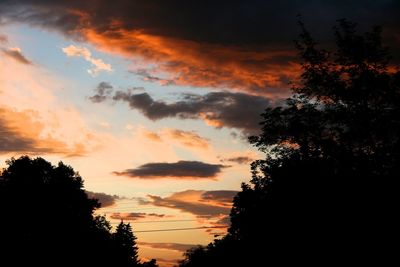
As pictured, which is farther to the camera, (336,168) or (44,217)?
(44,217)

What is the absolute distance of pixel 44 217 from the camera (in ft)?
206

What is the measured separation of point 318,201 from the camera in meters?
A: 27.4

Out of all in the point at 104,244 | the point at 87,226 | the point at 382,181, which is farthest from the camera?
the point at 104,244

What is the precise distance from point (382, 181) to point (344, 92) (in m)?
5.65

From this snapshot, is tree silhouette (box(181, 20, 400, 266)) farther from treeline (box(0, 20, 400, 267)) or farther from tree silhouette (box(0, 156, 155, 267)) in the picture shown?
tree silhouette (box(0, 156, 155, 267))

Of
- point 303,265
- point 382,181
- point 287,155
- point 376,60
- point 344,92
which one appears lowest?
point 303,265

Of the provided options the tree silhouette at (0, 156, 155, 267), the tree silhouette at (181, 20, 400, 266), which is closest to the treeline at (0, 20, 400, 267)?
the tree silhouette at (181, 20, 400, 266)

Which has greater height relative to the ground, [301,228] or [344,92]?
[344,92]

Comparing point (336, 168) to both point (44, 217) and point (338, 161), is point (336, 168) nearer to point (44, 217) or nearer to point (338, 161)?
point (338, 161)

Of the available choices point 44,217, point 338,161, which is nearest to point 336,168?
point 338,161

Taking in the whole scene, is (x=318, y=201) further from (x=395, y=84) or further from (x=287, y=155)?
(x=395, y=84)

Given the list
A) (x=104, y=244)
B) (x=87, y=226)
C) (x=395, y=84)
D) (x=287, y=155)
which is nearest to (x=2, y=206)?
(x=87, y=226)

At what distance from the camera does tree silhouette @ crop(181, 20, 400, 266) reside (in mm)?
24703

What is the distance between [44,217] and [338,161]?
146ft
